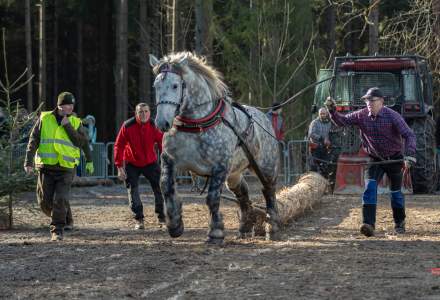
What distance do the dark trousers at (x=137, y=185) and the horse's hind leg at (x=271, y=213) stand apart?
2.26m

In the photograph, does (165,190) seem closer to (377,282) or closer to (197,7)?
(377,282)

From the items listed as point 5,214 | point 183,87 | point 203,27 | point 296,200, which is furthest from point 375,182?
point 203,27

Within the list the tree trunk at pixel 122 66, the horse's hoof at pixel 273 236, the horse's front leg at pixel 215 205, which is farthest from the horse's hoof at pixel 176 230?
the tree trunk at pixel 122 66

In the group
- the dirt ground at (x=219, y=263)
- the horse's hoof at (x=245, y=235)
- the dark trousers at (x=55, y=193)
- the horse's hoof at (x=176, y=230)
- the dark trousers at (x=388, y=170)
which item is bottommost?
the dirt ground at (x=219, y=263)

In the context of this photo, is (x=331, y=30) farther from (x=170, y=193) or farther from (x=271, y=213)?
(x=170, y=193)

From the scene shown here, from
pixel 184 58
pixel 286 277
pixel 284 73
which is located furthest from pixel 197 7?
pixel 286 277

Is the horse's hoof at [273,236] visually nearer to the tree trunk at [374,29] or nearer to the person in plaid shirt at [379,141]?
the person in plaid shirt at [379,141]

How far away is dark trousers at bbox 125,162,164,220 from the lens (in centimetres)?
1507

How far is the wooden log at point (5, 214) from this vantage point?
15.4 metres

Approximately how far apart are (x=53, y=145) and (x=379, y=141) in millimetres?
4141

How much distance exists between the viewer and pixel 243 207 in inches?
529

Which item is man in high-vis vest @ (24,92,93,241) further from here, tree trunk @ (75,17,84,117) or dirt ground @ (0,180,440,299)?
tree trunk @ (75,17,84,117)

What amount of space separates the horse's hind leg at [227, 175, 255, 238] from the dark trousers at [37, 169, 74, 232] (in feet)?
6.94

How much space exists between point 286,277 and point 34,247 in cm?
413
